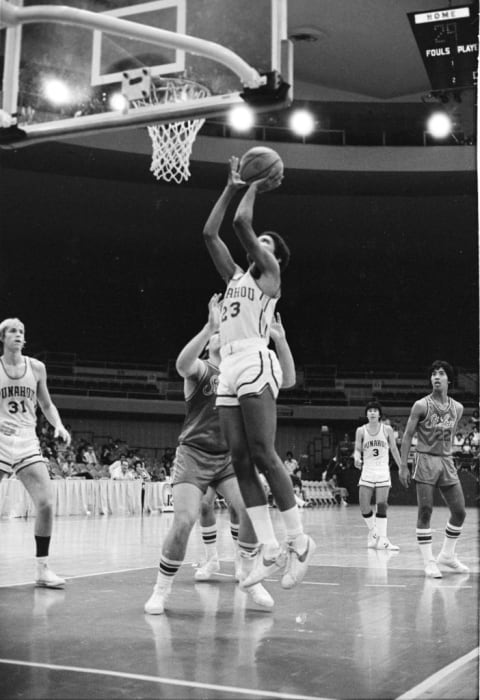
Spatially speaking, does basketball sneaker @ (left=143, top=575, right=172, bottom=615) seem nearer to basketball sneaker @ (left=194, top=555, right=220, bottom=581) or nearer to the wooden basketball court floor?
the wooden basketball court floor

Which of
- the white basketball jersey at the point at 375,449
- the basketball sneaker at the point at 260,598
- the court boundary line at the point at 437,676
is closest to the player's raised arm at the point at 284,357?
the basketball sneaker at the point at 260,598

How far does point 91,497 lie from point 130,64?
12920 mm

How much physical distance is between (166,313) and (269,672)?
26057 mm

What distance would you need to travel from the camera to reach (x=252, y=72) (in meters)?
5.07

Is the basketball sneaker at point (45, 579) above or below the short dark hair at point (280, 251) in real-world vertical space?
below

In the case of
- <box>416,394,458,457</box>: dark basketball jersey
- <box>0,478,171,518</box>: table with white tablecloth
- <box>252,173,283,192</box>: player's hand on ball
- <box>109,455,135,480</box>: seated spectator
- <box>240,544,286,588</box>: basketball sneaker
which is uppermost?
<box>252,173,283,192</box>: player's hand on ball

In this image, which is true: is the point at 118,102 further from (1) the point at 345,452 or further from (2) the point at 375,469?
(1) the point at 345,452

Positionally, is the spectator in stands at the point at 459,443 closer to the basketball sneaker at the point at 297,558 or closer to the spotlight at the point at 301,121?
the spotlight at the point at 301,121

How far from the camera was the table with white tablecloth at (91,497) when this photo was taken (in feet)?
50.3

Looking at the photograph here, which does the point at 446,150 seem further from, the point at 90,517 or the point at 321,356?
the point at 90,517

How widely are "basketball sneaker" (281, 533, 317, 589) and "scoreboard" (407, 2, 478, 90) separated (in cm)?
1081

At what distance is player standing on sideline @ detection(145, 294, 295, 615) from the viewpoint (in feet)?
17.0

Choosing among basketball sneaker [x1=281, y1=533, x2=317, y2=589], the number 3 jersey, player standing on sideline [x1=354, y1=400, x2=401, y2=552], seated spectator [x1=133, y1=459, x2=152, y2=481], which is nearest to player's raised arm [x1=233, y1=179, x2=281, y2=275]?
basketball sneaker [x1=281, y1=533, x2=317, y2=589]

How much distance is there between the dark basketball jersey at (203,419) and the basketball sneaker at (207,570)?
1637mm
